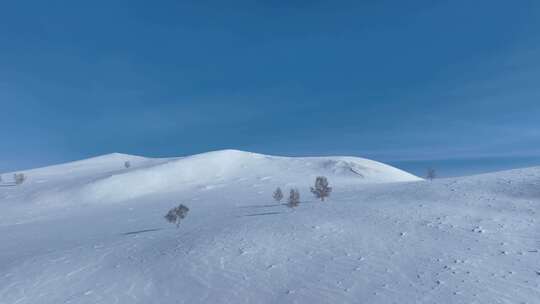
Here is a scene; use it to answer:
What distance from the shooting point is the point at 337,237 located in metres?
15.6

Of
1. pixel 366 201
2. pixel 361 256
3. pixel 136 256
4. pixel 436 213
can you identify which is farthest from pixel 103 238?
pixel 436 213

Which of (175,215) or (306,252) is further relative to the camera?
(175,215)

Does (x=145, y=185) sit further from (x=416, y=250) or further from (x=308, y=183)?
(x=416, y=250)

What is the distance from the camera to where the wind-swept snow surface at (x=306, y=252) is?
10.4m

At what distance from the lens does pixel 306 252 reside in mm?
13984

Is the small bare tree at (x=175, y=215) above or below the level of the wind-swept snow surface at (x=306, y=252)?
above

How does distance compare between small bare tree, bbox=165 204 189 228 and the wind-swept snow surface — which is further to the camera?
small bare tree, bbox=165 204 189 228

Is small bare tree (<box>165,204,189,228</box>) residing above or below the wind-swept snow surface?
above

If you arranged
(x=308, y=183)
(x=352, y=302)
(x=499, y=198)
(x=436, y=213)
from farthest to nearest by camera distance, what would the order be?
1. (x=308, y=183)
2. (x=499, y=198)
3. (x=436, y=213)
4. (x=352, y=302)

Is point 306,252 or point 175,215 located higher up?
point 175,215

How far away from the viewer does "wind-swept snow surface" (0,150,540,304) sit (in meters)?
10.4

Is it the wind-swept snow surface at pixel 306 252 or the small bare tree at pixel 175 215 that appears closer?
the wind-swept snow surface at pixel 306 252

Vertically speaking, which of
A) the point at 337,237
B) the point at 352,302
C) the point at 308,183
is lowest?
the point at 352,302

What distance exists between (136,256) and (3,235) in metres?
18.0
